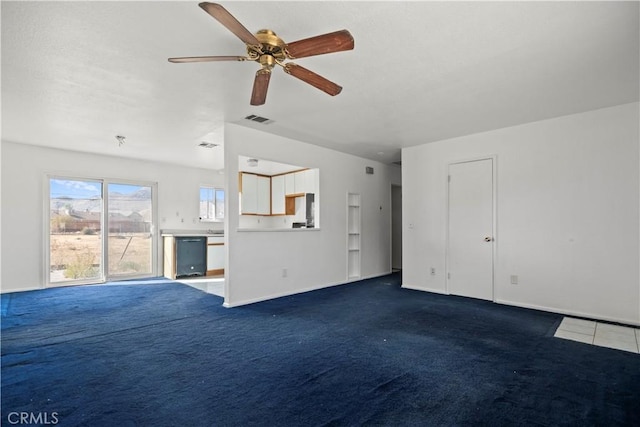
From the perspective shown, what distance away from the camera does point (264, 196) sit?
25.7ft

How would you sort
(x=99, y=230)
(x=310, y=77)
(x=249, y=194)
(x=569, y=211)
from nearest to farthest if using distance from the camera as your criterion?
(x=310, y=77), (x=569, y=211), (x=99, y=230), (x=249, y=194)

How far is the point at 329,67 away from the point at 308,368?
2594mm

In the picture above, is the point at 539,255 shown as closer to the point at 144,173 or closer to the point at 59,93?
the point at 59,93

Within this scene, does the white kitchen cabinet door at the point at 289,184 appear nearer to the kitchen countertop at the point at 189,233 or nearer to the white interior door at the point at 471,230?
the kitchen countertop at the point at 189,233

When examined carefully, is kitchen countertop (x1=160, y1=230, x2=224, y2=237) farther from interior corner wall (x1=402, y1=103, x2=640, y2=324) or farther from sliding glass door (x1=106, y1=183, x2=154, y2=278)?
interior corner wall (x1=402, y1=103, x2=640, y2=324)

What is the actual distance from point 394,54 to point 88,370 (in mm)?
3589

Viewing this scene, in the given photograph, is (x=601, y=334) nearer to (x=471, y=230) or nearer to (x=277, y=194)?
(x=471, y=230)

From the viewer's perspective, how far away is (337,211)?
602 centimetres

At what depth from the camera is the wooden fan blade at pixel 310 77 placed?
7.68ft

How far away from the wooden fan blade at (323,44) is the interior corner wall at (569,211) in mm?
3650

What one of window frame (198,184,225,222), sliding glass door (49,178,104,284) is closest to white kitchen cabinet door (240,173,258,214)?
window frame (198,184,225,222)

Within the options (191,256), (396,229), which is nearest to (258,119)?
(191,256)


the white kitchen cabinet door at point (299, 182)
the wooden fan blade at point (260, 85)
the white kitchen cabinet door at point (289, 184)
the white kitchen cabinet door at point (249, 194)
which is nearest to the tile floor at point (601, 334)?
the wooden fan blade at point (260, 85)

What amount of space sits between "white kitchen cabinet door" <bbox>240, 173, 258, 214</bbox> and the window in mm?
1174
